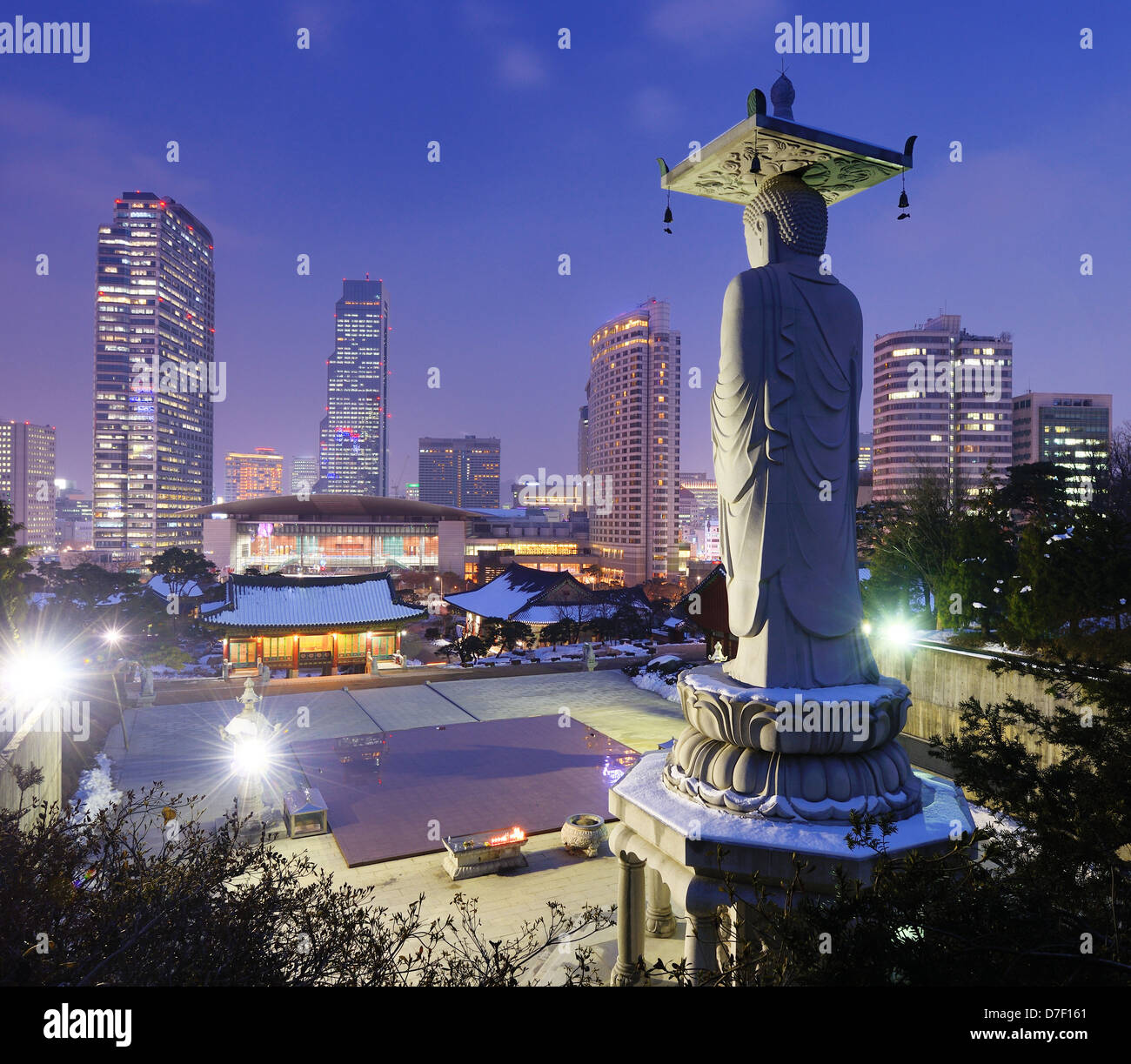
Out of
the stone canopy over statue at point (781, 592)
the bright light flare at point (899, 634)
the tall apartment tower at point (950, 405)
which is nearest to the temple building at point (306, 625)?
the bright light flare at point (899, 634)

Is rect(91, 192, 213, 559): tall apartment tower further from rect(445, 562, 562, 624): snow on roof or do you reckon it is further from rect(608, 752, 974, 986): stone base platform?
rect(608, 752, 974, 986): stone base platform

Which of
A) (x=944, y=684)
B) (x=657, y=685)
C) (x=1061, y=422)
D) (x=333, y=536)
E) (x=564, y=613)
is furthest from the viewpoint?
(x=1061, y=422)

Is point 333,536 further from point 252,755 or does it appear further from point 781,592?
point 781,592

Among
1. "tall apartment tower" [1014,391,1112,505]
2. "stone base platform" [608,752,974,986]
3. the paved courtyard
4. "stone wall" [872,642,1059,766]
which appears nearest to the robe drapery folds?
"stone base platform" [608,752,974,986]

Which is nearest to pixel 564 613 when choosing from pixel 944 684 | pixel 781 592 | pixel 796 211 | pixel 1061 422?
pixel 944 684

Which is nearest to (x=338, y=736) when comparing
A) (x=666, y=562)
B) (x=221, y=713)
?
(x=221, y=713)

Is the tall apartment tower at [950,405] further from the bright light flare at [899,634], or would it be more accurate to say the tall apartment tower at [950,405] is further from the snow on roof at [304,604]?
the bright light flare at [899,634]

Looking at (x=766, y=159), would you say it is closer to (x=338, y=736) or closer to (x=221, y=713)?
(x=338, y=736)
